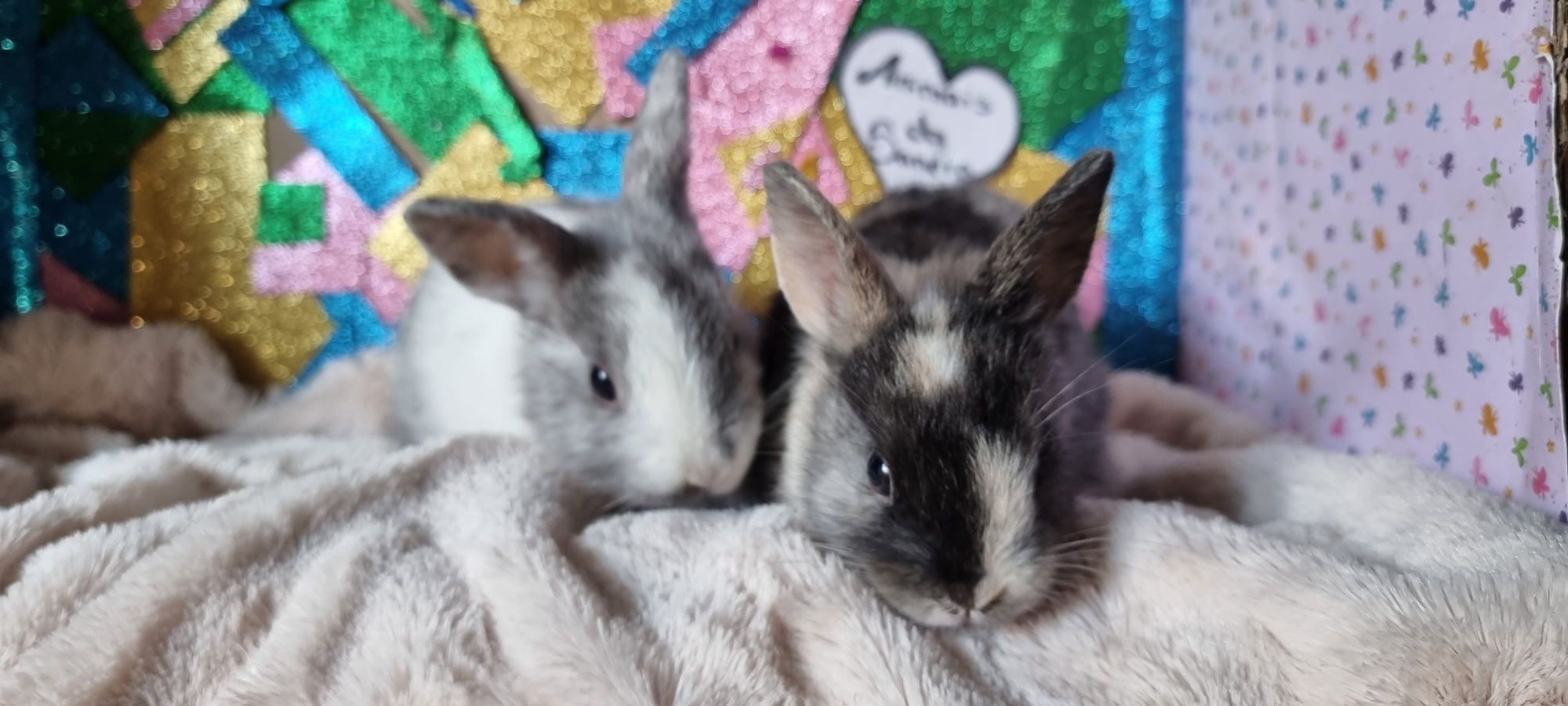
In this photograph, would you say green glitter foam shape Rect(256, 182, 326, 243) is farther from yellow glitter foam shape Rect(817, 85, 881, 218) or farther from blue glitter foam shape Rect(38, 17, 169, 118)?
yellow glitter foam shape Rect(817, 85, 881, 218)

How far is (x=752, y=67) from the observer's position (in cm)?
181

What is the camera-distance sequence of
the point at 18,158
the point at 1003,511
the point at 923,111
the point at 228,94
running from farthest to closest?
the point at 923,111
the point at 228,94
the point at 18,158
the point at 1003,511

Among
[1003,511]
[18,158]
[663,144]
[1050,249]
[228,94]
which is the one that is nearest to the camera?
[1003,511]

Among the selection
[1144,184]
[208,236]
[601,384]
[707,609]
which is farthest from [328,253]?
[1144,184]

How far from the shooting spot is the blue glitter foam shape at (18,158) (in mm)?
1590

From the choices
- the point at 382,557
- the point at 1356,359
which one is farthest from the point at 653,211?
the point at 1356,359

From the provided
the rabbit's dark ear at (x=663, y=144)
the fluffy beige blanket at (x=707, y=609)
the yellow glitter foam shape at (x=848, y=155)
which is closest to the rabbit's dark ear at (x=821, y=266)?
the fluffy beige blanket at (x=707, y=609)

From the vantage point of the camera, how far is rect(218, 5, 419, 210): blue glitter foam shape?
171cm

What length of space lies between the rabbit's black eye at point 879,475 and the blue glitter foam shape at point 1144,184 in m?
0.92

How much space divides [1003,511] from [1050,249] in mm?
290

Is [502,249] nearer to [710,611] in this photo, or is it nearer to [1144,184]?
[710,611]

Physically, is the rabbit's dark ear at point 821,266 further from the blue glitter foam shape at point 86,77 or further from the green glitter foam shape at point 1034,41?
the blue glitter foam shape at point 86,77

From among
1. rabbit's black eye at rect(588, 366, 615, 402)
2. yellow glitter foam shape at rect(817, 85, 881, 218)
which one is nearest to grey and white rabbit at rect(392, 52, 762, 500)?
rabbit's black eye at rect(588, 366, 615, 402)

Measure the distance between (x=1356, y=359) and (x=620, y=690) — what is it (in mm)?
1008
